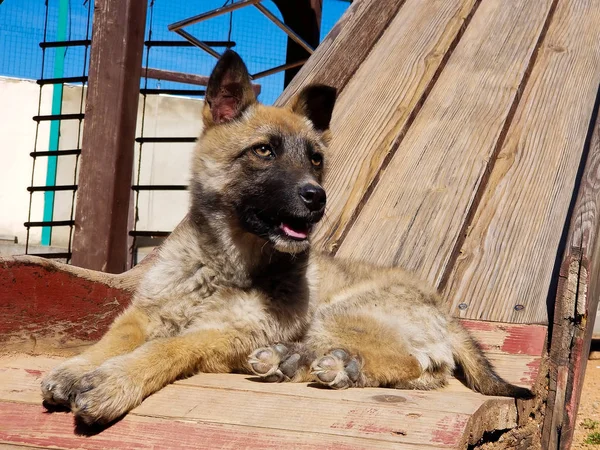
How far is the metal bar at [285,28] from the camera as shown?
22.3ft

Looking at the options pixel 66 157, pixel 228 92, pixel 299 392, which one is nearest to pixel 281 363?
pixel 299 392

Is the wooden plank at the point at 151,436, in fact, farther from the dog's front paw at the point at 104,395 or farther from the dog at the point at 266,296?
the dog at the point at 266,296

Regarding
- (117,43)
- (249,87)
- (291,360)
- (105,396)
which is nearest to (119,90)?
(117,43)

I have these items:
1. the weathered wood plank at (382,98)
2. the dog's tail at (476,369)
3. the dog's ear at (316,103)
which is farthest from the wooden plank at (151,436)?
the weathered wood plank at (382,98)

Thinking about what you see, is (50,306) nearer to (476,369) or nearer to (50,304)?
(50,304)

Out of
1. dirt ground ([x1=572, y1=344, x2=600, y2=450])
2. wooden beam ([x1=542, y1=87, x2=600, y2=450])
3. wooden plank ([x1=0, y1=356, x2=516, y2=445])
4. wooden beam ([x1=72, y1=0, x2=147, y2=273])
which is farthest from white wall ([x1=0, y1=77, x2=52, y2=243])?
wooden beam ([x1=542, y1=87, x2=600, y2=450])

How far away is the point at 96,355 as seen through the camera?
2920 mm

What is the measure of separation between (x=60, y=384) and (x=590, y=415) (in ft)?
12.6

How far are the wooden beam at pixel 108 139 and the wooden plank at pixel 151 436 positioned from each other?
249 cm

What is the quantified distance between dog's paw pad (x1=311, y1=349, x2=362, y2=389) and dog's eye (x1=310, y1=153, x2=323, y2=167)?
45.2 inches

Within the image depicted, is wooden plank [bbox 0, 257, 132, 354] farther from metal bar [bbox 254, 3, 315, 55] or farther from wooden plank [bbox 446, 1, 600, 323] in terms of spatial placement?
metal bar [bbox 254, 3, 315, 55]

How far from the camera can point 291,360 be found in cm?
303

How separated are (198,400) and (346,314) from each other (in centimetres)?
102

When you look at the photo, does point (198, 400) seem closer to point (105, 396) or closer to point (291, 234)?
point (105, 396)
